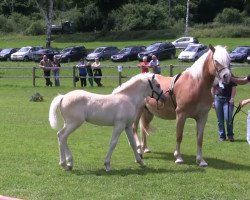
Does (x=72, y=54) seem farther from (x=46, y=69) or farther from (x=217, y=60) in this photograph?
(x=217, y=60)

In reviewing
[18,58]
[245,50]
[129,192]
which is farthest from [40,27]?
[129,192]

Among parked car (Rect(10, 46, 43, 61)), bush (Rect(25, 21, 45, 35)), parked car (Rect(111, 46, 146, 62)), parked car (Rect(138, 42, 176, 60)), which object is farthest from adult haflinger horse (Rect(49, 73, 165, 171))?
bush (Rect(25, 21, 45, 35))

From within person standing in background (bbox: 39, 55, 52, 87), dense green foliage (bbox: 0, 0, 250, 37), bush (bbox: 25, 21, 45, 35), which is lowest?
bush (bbox: 25, 21, 45, 35)

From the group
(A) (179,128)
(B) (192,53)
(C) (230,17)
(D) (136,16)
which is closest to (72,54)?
(B) (192,53)

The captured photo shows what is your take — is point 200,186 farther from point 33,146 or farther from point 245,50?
point 245,50

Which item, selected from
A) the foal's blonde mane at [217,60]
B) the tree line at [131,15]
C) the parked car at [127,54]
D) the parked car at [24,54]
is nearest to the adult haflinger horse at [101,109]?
the foal's blonde mane at [217,60]

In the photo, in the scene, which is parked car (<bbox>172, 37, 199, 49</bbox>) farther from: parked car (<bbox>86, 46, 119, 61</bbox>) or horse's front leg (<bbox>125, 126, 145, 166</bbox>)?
horse's front leg (<bbox>125, 126, 145, 166</bbox>)

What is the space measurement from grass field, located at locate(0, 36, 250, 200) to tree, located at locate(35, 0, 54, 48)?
167 feet

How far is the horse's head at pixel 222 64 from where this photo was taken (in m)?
9.79

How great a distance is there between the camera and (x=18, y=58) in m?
56.0

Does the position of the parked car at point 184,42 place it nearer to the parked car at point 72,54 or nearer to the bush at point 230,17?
the parked car at point 72,54

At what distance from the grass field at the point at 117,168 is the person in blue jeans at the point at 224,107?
0.30m

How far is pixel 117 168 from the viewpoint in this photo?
10.3 m

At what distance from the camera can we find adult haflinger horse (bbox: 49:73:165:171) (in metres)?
9.72
